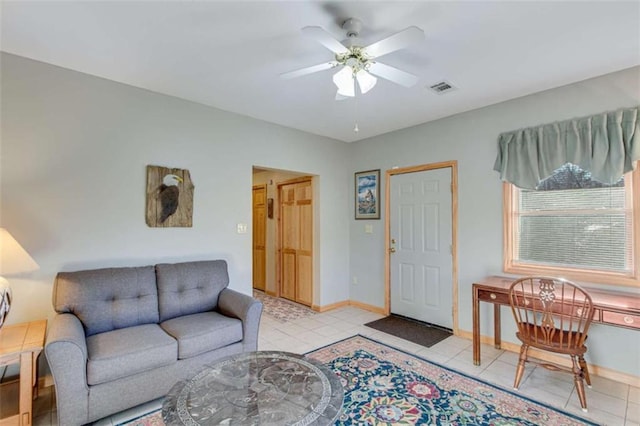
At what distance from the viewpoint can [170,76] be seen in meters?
2.65

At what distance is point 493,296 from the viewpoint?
2689 millimetres

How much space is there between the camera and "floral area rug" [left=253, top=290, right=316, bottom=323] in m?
4.16

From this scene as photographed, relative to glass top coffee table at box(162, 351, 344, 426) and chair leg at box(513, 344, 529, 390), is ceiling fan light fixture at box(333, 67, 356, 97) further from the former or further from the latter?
chair leg at box(513, 344, 529, 390)

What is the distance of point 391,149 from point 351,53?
96.7 inches

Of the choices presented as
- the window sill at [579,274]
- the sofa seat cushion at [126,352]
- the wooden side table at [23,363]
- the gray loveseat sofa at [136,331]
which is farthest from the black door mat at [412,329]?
the wooden side table at [23,363]

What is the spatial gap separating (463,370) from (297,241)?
2.90 metres

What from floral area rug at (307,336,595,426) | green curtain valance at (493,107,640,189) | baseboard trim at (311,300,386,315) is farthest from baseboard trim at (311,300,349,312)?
green curtain valance at (493,107,640,189)

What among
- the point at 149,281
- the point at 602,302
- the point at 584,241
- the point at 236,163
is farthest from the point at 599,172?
the point at 149,281

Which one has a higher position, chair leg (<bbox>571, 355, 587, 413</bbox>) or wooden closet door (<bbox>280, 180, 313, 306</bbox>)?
wooden closet door (<bbox>280, 180, 313, 306</bbox>)

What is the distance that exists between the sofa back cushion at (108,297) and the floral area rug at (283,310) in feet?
6.13

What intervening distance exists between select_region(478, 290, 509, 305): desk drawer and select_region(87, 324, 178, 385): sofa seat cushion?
2597 millimetres

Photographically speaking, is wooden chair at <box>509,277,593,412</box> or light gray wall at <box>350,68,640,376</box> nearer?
wooden chair at <box>509,277,593,412</box>

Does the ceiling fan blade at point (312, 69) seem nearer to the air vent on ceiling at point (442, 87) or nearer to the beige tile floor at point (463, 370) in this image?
the air vent on ceiling at point (442, 87)

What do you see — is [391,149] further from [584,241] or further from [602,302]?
[602,302]
